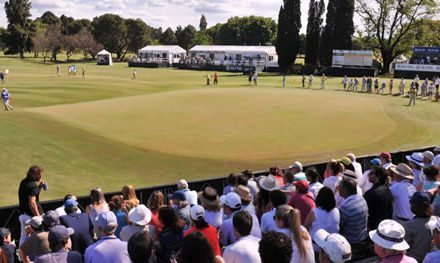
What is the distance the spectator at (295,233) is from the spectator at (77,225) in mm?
3516

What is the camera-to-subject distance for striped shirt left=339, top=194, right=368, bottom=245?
7512 mm

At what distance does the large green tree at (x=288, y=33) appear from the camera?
82062 millimetres

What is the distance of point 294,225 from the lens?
5.68 m

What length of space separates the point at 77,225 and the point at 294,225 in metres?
3.81

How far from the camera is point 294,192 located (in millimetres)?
8133

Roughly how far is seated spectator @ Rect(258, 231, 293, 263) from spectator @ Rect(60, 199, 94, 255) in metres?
4.14

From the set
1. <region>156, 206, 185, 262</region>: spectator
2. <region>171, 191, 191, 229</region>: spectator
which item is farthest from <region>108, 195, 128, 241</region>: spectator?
<region>156, 206, 185, 262</region>: spectator

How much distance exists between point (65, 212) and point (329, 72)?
67.7 metres

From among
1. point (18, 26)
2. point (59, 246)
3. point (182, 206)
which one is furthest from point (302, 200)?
point (18, 26)

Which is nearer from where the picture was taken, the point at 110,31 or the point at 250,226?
the point at 250,226

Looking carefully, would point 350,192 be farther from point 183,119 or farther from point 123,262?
point 183,119

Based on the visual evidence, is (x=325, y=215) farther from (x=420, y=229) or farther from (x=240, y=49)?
(x=240, y=49)

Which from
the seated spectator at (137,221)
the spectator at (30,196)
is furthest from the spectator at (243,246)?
the spectator at (30,196)

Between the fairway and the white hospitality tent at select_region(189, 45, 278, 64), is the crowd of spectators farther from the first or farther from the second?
the white hospitality tent at select_region(189, 45, 278, 64)
